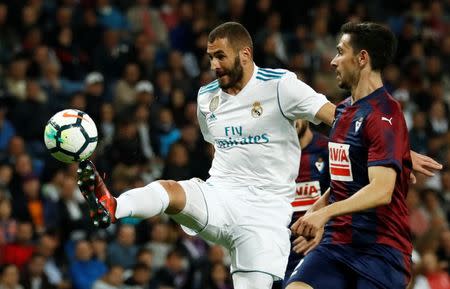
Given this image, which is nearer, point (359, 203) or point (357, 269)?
point (359, 203)

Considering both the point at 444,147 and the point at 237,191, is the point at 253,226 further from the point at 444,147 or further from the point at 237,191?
the point at 444,147

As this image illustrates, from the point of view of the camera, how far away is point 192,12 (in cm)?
1673

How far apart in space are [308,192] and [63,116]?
244cm

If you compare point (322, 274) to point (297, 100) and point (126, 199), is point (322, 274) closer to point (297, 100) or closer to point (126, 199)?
point (126, 199)

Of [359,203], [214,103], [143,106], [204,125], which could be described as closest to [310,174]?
[204,125]

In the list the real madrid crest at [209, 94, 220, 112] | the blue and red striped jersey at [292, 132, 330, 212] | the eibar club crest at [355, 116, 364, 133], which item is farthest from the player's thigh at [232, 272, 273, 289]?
the eibar club crest at [355, 116, 364, 133]

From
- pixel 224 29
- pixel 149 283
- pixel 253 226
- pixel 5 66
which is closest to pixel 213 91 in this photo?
pixel 224 29

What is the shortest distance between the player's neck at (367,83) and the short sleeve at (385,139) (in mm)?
238

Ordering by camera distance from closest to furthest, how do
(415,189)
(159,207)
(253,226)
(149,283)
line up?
1. (159,207)
2. (253,226)
3. (149,283)
4. (415,189)

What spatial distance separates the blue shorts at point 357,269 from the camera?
6.31 meters

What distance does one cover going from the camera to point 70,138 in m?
6.66

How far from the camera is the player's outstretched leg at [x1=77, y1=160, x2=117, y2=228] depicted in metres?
6.41

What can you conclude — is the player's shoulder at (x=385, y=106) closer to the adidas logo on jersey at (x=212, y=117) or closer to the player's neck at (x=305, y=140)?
the adidas logo on jersey at (x=212, y=117)

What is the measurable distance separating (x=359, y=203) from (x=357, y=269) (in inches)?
19.7
